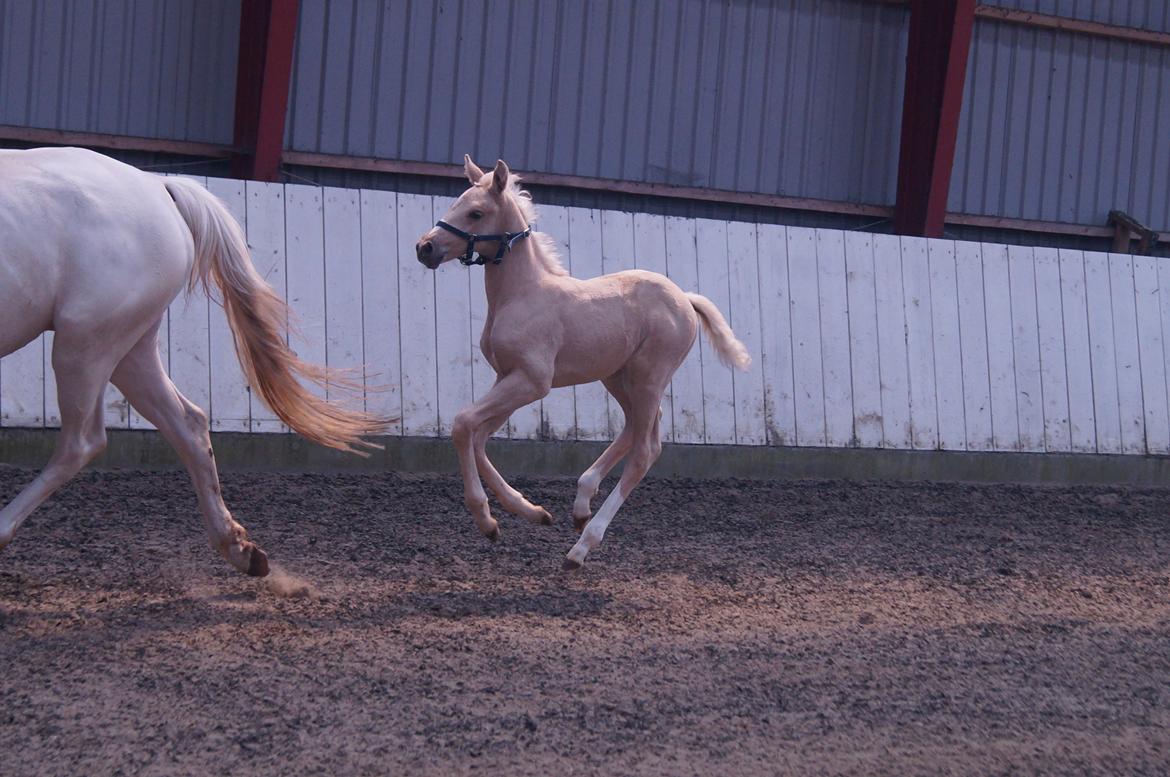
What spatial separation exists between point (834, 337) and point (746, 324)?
72cm

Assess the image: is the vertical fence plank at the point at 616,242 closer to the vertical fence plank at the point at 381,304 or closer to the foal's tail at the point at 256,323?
the vertical fence plank at the point at 381,304

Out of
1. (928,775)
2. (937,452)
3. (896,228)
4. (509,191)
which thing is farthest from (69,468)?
(896,228)

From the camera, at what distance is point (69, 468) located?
4.82m

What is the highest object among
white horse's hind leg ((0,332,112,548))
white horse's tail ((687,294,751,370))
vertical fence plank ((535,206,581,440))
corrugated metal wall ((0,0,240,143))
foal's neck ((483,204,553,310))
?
corrugated metal wall ((0,0,240,143))

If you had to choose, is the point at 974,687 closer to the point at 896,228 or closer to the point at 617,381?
the point at 617,381

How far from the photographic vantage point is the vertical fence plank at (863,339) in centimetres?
973

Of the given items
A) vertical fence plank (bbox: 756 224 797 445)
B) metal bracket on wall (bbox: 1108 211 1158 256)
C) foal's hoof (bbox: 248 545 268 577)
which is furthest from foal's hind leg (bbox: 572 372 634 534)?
metal bracket on wall (bbox: 1108 211 1158 256)

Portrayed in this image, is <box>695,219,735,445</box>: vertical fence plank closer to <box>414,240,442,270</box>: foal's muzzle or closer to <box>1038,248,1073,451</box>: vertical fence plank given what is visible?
<box>1038,248,1073,451</box>: vertical fence plank

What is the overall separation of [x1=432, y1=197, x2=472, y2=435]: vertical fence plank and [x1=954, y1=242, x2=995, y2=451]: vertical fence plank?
153 inches

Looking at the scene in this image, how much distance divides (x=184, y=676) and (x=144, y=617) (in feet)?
2.54

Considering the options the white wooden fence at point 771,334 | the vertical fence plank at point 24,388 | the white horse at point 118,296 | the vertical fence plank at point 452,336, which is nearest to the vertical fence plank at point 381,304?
the white wooden fence at point 771,334

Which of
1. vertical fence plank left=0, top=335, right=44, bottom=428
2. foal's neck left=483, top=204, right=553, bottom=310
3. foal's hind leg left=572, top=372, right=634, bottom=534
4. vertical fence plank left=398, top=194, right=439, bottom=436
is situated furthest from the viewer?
vertical fence plank left=398, top=194, right=439, bottom=436

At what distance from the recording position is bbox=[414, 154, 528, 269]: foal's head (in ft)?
18.3

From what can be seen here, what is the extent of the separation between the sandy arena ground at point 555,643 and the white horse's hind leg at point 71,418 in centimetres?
33
